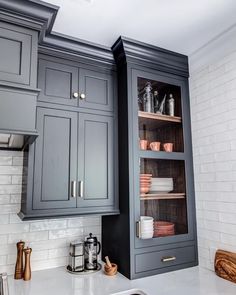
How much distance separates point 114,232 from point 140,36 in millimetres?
1476

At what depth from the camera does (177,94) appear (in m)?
2.11

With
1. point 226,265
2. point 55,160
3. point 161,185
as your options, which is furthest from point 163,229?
point 55,160

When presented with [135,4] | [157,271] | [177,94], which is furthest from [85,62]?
[157,271]

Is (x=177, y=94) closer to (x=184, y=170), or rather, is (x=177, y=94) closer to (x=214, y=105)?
(x=214, y=105)

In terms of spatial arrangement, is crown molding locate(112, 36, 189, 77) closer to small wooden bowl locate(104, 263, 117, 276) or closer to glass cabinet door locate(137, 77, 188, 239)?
glass cabinet door locate(137, 77, 188, 239)

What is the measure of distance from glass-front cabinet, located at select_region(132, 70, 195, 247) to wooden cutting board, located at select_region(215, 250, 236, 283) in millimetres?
276

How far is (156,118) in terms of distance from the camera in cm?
199

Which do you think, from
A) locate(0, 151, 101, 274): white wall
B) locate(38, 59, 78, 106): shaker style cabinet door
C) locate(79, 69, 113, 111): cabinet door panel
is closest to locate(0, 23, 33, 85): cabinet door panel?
locate(38, 59, 78, 106): shaker style cabinet door

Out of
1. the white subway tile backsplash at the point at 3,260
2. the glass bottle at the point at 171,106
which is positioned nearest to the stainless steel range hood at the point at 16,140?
the white subway tile backsplash at the point at 3,260

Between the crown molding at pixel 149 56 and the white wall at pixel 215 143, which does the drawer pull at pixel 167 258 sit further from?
the crown molding at pixel 149 56

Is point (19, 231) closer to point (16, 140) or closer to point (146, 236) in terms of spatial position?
point (16, 140)

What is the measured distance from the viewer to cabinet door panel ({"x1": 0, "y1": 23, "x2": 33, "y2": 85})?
4.72ft

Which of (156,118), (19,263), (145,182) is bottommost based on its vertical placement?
(19,263)

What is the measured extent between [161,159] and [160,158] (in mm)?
19
